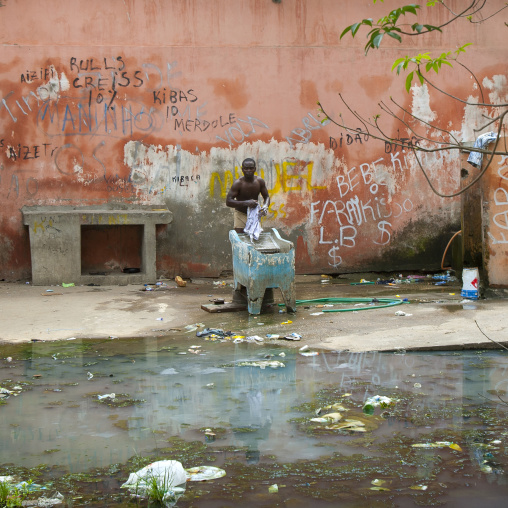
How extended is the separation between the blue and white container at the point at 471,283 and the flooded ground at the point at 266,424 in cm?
285

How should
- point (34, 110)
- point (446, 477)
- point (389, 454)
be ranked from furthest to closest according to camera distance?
point (34, 110)
point (389, 454)
point (446, 477)

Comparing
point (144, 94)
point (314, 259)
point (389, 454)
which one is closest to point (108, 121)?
point (144, 94)

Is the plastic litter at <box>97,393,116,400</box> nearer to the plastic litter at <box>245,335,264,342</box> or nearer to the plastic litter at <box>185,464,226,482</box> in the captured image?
the plastic litter at <box>185,464,226,482</box>

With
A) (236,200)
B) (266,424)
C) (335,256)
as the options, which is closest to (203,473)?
(266,424)

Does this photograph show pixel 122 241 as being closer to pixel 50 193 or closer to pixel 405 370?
pixel 50 193

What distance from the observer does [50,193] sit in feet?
36.5

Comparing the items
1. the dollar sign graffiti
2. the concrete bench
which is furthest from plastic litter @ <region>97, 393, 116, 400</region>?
the dollar sign graffiti

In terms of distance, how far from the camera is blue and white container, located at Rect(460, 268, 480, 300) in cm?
879

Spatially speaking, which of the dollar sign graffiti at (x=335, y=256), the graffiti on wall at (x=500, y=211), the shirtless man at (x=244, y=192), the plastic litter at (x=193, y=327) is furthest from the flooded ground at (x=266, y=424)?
the dollar sign graffiti at (x=335, y=256)

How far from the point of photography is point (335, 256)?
39.1ft

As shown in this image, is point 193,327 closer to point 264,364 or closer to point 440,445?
point 264,364

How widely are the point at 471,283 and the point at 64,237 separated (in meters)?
5.96

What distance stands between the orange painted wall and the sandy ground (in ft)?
4.80

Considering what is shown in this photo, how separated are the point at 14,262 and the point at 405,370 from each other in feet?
24.7
